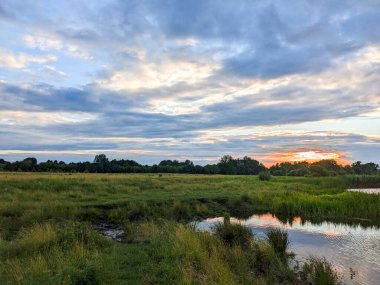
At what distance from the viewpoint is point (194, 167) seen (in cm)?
13675

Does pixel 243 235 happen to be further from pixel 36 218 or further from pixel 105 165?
pixel 105 165

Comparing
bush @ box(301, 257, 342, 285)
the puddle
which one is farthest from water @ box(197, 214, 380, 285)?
the puddle

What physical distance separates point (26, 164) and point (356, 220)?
3807 inches

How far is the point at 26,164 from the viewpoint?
102 metres

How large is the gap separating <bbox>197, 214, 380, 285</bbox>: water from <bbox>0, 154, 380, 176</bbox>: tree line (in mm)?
76259

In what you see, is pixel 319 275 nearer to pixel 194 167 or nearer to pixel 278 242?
pixel 278 242

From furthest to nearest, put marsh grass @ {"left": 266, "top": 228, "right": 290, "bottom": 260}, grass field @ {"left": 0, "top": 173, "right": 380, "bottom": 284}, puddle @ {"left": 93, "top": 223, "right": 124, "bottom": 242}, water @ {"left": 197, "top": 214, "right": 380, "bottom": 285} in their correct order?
puddle @ {"left": 93, "top": 223, "right": 124, "bottom": 242} → marsh grass @ {"left": 266, "top": 228, "right": 290, "bottom": 260} → water @ {"left": 197, "top": 214, "right": 380, "bottom": 285} → grass field @ {"left": 0, "top": 173, "right": 380, "bottom": 284}

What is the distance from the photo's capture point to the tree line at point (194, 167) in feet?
334

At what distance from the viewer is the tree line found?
102 metres

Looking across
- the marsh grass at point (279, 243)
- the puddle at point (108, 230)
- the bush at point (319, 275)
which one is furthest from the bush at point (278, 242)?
the puddle at point (108, 230)

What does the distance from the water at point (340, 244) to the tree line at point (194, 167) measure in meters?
76.3

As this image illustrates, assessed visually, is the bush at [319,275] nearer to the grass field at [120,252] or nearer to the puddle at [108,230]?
the grass field at [120,252]

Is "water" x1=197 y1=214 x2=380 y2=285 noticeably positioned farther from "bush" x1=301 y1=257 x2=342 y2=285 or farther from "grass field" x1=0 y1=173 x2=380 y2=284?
"grass field" x1=0 y1=173 x2=380 y2=284

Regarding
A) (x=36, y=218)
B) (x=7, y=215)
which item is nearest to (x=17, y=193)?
(x=7, y=215)
